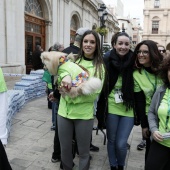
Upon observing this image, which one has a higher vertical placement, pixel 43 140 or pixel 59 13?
pixel 59 13

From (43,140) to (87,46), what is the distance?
237 centimetres

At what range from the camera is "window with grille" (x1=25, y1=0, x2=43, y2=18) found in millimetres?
11979

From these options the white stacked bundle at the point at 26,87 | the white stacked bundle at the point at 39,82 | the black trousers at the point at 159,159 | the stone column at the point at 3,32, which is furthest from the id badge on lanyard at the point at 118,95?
the stone column at the point at 3,32

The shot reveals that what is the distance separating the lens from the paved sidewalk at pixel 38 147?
126 inches

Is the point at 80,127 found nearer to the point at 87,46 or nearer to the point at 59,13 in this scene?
the point at 87,46

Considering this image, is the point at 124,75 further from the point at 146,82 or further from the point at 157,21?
the point at 157,21

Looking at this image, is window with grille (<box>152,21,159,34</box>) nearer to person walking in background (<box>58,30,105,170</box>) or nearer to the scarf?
the scarf

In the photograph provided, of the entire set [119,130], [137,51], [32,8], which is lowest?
[119,130]

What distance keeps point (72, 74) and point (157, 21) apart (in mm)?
54268

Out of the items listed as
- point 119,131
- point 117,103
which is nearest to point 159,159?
point 119,131

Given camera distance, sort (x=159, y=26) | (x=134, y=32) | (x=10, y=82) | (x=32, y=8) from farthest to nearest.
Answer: (x=134, y=32), (x=159, y=26), (x=32, y=8), (x=10, y=82)

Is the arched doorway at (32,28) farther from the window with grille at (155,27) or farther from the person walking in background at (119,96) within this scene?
the window with grille at (155,27)

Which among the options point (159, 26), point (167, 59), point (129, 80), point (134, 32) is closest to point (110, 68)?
point (129, 80)

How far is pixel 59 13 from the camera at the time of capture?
48.7 feet
